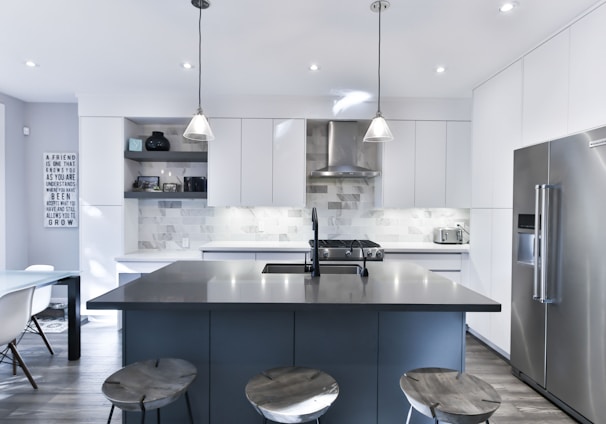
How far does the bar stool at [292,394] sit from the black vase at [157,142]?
11.3ft

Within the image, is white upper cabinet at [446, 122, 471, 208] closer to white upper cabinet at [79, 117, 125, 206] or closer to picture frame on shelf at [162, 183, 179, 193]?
picture frame on shelf at [162, 183, 179, 193]

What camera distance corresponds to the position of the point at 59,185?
14.5 feet

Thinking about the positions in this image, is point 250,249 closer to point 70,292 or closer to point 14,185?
point 70,292

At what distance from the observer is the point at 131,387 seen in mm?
1405

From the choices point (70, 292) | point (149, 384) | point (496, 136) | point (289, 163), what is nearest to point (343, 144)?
point (289, 163)

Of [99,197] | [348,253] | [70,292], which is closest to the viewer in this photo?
[70,292]

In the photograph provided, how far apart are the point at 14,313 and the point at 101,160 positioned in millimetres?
2089

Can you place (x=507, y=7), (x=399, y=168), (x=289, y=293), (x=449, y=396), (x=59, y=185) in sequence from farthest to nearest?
(x=59, y=185) → (x=399, y=168) → (x=507, y=7) → (x=289, y=293) → (x=449, y=396)

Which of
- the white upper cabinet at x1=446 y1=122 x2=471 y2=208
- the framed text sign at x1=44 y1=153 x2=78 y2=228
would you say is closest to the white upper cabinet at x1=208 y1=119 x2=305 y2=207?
the white upper cabinet at x1=446 y1=122 x2=471 y2=208

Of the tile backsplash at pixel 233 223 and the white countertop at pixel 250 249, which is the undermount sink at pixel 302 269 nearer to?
the white countertop at pixel 250 249

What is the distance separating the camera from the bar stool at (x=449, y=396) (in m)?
1.25

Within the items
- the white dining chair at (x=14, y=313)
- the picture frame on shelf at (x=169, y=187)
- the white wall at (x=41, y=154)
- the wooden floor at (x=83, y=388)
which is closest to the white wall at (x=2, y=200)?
the white wall at (x=41, y=154)

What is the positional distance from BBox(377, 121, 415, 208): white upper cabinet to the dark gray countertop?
198cm

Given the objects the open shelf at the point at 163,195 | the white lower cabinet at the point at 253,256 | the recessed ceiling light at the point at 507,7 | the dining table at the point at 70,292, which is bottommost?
the dining table at the point at 70,292
